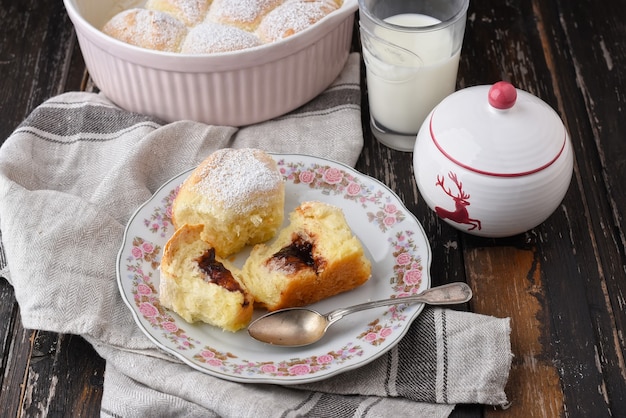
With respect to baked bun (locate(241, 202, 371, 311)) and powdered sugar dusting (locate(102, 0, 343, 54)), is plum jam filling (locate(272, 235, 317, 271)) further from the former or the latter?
powdered sugar dusting (locate(102, 0, 343, 54))

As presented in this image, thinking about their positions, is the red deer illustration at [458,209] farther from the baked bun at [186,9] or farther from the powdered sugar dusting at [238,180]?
the baked bun at [186,9]

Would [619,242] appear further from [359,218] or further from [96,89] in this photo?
[96,89]

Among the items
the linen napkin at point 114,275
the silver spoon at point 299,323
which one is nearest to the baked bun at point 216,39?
the linen napkin at point 114,275

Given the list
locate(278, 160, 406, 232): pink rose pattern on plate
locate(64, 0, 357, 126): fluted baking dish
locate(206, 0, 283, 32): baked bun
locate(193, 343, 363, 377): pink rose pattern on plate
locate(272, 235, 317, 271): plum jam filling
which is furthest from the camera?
locate(206, 0, 283, 32): baked bun

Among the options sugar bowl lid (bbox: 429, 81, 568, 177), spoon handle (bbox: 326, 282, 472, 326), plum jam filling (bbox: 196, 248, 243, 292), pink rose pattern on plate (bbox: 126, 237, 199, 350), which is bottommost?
spoon handle (bbox: 326, 282, 472, 326)

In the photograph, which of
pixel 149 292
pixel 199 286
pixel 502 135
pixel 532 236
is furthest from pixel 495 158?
pixel 149 292

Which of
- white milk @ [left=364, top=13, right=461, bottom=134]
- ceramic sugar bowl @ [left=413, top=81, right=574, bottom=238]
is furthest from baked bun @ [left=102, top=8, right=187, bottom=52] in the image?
ceramic sugar bowl @ [left=413, top=81, right=574, bottom=238]
